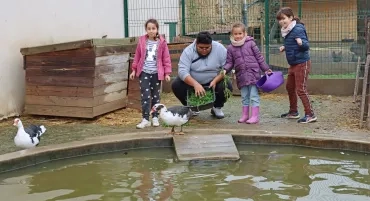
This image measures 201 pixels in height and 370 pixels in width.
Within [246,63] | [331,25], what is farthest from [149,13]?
[246,63]

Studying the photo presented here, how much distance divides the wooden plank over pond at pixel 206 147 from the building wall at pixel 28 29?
9.78 ft

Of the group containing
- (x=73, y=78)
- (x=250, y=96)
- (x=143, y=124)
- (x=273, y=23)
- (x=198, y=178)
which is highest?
(x=273, y=23)

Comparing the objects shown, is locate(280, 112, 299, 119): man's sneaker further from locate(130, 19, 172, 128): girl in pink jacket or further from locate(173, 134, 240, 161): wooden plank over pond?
locate(130, 19, 172, 128): girl in pink jacket

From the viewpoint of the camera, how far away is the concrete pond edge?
→ 17.6 ft

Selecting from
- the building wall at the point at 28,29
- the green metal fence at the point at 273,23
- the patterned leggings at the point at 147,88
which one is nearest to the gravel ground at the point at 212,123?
the patterned leggings at the point at 147,88

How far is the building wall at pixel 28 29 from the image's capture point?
7.54m

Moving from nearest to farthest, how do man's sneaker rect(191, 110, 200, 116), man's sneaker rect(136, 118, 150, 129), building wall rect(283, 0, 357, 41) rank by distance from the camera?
man's sneaker rect(136, 118, 150, 129)
man's sneaker rect(191, 110, 200, 116)
building wall rect(283, 0, 357, 41)

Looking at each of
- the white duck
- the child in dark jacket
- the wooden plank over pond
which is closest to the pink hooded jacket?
the wooden plank over pond

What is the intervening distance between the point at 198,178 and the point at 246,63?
2.43 metres

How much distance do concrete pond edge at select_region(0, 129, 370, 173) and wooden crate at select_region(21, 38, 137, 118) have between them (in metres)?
1.35

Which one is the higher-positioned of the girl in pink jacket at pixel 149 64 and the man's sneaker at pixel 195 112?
the girl in pink jacket at pixel 149 64

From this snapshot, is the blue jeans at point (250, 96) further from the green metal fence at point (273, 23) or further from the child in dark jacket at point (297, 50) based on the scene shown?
the green metal fence at point (273, 23)

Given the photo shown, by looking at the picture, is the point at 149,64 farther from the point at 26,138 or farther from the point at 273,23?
the point at 273,23

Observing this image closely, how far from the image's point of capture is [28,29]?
311 inches
